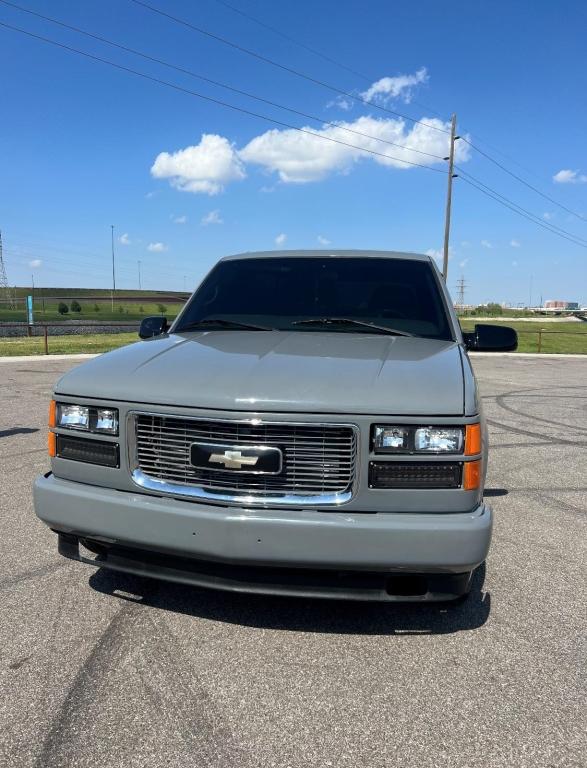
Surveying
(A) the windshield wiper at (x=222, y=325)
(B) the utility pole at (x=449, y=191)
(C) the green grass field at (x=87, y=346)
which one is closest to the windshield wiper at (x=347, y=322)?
(A) the windshield wiper at (x=222, y=325)

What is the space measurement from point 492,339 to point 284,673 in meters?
2.61

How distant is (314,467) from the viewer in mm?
2496

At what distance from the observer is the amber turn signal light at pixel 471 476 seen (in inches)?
98.1

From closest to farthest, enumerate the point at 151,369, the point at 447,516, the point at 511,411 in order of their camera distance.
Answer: the point at 447,516
the point at 151,369
the point at 511,411

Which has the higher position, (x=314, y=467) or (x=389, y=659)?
(x=314, y=467)

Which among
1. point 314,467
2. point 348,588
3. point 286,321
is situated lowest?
point 348,588

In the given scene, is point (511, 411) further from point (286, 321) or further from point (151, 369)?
point (151, 369)

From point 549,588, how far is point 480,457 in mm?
1316

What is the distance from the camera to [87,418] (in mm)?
2787

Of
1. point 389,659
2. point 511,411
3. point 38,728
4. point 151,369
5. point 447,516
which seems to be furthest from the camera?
point 511,411

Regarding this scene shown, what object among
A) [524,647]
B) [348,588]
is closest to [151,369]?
[348,588]

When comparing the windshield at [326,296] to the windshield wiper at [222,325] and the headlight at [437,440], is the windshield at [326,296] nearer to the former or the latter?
the windshield wiper at [222,325]

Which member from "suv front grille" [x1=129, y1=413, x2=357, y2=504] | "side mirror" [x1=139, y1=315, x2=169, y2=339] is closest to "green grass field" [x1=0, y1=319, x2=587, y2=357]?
"side mirror" [x1=139, y1=315, x2=169, y2=339]

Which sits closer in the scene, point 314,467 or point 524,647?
point 314,467
